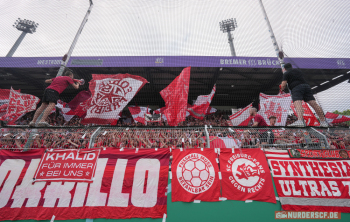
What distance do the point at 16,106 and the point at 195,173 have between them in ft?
32.5

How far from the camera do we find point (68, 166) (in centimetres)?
350

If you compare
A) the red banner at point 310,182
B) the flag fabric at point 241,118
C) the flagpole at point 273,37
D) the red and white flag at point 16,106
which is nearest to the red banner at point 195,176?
the red banner at point 310,182

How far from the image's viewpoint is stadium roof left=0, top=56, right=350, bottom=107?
1152 centimetres

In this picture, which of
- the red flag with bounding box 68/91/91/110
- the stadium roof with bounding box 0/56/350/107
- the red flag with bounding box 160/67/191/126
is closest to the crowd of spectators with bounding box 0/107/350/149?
the red flag with bounding box 160/67/191/126

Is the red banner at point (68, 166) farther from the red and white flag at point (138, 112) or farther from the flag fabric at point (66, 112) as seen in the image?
the flag fabric at point (66, 112)

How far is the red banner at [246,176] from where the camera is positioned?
10.3ft

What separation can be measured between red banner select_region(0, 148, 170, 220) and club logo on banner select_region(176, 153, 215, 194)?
1.13 ft

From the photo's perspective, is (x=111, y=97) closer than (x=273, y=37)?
No

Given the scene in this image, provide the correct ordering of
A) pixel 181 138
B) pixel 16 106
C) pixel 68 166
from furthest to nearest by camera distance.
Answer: pixel 16 106, pixel 181 138, pixel 68 166

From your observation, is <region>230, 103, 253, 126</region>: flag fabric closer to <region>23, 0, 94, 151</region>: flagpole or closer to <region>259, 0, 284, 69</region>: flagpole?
<region>259, 0, 284, 69</region>: flagpole

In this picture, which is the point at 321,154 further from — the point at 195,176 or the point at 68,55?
the point at 68,55

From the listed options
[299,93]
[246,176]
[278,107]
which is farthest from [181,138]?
[278,107]

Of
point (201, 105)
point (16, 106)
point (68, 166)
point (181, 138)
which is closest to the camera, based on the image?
point (68, 166)

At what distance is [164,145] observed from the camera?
12.5ft
